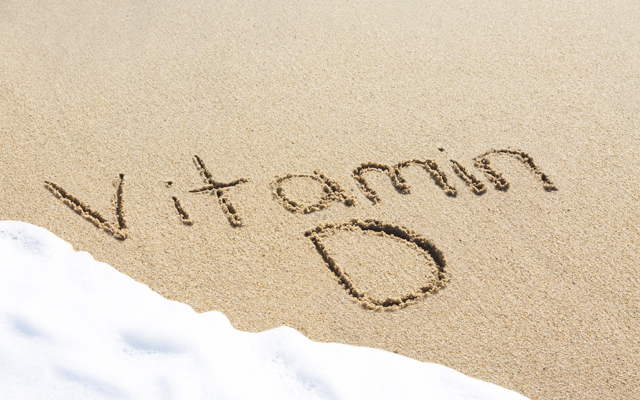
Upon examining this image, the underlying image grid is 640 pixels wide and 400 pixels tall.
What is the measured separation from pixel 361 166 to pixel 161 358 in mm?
1116

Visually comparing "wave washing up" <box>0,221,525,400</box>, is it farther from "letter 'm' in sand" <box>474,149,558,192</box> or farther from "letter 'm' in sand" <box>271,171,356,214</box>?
"letter 'm' in sand" <box>474,149,558,192</box>

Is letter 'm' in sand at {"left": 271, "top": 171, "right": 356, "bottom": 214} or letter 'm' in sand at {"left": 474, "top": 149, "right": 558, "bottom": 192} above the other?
letter 'm' in sand at {"left": 271, "top": 171, "right": 356, "bottom": 214}

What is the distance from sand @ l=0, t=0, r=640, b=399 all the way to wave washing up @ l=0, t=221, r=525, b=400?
0.25 ft

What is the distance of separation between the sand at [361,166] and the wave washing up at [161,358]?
0.25ft

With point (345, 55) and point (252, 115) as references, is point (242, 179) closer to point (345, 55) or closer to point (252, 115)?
point (252, 115)

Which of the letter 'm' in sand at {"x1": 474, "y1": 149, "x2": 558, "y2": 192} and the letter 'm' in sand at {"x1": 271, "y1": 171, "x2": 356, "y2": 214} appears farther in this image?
the letter 'm' in sand at {"x1": 474, "y1": 149, "x2": 558, "y2": 192}

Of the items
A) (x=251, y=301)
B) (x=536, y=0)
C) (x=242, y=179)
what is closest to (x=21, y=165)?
(x=242, y=179)

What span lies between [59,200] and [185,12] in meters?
1.61

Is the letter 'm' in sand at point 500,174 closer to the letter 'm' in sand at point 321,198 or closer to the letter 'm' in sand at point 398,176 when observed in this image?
the letter 'm' in sand at point 398,176

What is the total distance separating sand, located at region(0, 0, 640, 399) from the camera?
5.85ft

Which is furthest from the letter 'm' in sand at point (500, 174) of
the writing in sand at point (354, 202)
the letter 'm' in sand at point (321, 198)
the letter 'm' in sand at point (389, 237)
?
the letter 'm' in sand at point (321, 198)

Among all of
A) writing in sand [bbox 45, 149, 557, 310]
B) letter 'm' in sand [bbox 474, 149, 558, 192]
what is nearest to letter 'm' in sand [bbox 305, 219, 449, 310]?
writing in sand [bbox 45, 149, 557, 310]

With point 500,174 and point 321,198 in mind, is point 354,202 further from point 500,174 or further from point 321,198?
point 500,174

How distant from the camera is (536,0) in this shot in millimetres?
3506
